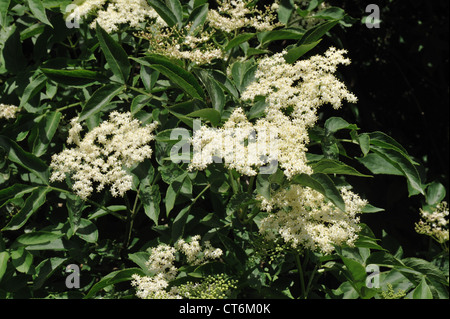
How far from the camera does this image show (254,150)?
166cm

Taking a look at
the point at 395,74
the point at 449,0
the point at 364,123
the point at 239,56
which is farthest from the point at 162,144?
the point at 449,0

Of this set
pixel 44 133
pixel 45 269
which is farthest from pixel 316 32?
pixel 45 269

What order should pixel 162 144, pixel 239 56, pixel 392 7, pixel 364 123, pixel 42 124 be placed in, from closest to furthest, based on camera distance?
pixel 162 144, pixel 42 124, pixel 239 56, pixel 364 123, pixel 392 7

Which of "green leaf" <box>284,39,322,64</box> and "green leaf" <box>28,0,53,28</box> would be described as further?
"green leaf" <box>28,0,53,28</box>

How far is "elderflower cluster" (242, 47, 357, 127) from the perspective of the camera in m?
1.79

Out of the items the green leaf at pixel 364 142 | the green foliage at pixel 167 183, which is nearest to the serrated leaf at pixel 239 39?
the green foliage at pixel 167 183

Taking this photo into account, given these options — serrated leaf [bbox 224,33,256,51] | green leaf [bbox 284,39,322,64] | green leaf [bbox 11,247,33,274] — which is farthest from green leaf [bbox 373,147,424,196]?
green leaf [bbox 11,247,33,274]

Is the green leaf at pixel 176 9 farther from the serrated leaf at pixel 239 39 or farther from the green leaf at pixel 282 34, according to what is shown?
the green leaf at pixel 282 34

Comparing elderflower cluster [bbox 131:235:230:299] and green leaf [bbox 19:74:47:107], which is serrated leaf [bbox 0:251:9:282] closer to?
elderflower cluster [bbox 131:235:230:299]

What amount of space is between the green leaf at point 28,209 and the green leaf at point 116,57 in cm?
59

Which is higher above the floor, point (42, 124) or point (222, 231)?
point (42, 124)

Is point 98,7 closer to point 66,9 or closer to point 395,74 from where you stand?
point 66,9

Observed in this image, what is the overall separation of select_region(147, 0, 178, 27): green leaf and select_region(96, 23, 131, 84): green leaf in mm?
236

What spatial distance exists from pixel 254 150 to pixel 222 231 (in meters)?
0.51
